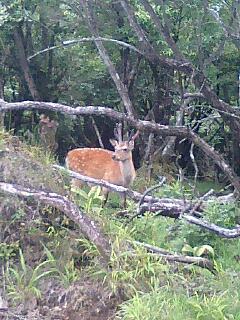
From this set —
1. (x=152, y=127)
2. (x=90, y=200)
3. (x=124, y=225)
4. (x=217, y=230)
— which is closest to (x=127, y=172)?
(x=152, y=127)

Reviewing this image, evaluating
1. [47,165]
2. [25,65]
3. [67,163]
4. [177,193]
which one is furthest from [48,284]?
[25,65]

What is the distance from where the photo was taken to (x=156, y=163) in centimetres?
1252

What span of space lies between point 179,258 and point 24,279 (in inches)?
50.4

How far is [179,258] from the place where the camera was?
620 cm

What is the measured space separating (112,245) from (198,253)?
80 cm

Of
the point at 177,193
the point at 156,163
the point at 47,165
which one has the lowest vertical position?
the point at 156,163

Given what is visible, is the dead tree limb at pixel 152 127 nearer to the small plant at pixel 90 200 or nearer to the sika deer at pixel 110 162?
the small plant at pixel 90 200

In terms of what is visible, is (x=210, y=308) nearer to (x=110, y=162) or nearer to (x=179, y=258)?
(x=179, y=258)

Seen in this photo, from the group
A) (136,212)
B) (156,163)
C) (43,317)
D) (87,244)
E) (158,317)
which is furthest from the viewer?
(156,163)

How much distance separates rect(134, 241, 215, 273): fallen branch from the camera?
620 centimetres

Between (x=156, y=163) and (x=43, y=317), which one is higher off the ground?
(x=43, y=317)

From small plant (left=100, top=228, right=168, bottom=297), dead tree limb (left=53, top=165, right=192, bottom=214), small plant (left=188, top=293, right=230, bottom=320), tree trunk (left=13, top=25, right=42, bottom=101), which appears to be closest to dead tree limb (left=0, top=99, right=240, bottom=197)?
dead tree limb (left=53, top=165, right=192, bottom=214)

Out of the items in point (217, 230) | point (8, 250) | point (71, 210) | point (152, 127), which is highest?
point (152, 127)

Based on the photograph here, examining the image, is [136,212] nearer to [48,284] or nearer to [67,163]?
[48,284]
